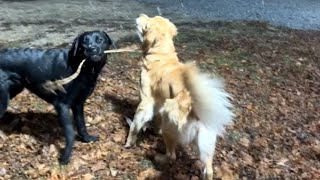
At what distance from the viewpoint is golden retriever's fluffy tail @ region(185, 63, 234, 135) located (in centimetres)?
413

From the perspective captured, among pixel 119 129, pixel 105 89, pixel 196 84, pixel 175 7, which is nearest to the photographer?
pixel 196 84

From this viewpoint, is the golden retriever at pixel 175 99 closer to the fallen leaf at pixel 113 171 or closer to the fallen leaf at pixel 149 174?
the fallen leaf at pixel 149 174

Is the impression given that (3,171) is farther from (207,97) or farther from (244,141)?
(244,141)

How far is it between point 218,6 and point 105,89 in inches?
386

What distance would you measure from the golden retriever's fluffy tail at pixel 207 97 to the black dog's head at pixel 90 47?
2.62 ft

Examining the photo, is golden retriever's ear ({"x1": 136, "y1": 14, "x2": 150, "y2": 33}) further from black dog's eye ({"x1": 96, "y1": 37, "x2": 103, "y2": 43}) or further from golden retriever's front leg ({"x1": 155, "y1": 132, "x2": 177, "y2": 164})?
golden retriever's front leg ({"x1": 155, "y1": 132, "x2": 177, "y2": 164})

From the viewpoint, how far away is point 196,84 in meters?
4.15

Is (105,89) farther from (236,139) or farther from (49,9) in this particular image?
Result: (49,9)

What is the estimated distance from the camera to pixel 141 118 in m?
5.34

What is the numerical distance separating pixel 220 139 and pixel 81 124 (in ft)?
5.23

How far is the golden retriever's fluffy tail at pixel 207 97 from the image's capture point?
13.6 ft

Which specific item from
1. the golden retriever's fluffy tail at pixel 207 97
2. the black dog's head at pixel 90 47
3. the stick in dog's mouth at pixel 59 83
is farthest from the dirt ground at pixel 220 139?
the black dog's head at pixel 90 47

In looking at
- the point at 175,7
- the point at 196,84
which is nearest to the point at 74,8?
the point at 175,7

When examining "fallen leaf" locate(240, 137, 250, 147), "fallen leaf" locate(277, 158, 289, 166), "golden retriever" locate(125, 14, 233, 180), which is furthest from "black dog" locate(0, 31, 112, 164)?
"fallen leaf" locate(277, 158, 289, 166)
